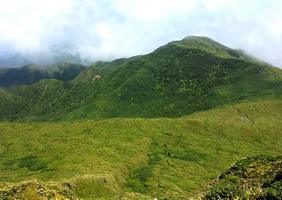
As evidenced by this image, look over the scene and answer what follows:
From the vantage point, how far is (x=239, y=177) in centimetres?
4991

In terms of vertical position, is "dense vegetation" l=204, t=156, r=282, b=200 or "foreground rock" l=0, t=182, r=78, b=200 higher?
"dense vegetation" l=204, t=156, r=282, b=200

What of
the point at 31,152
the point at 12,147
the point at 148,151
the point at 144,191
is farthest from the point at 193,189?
the point at 12,147

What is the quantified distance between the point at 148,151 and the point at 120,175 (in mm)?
38111

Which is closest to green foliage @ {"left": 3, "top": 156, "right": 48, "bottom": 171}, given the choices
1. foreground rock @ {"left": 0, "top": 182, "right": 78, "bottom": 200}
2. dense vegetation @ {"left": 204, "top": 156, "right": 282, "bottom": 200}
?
foreground rock @ {"left": 0, "top": 182, "right": 78, "bottom": 200}

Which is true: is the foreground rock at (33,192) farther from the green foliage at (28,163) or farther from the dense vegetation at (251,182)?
the green foliage at (28,163)

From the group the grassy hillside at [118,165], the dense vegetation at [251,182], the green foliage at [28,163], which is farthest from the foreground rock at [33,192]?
the green foliage at [28,163]

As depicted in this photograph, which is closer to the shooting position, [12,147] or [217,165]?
[217,165]

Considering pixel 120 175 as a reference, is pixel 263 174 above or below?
above

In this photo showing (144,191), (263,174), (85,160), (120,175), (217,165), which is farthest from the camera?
(217,165)

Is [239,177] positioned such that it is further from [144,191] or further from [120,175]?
[120,175]

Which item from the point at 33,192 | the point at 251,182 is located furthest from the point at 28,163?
the point at 251,182

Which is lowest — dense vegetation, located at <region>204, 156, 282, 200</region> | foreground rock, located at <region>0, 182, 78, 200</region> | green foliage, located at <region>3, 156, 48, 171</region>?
green foliage, located at <region>3, 156, 48, 171</region>

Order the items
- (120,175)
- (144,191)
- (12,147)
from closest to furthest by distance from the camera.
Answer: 1. (144,191)
2. (120,175)
3. (12,147)

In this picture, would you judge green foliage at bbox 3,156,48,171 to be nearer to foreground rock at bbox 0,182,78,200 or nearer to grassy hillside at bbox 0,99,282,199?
grassy hillside at bbox 0,99,282,199
